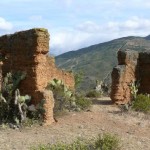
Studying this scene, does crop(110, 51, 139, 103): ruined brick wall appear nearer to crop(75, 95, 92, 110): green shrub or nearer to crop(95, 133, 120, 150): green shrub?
crop(75, 95, 92, 110): green shrub

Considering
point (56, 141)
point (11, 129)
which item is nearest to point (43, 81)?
point (11, 129)

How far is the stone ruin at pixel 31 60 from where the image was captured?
1717 centimetres

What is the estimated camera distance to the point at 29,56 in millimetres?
17859

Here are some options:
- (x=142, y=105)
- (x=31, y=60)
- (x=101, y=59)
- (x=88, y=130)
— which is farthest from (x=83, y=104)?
(x=101, y=59)

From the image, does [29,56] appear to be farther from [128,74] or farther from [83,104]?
[128,74]

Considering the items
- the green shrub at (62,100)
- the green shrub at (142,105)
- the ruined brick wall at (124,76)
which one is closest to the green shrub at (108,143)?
the green shrub at (62,100)

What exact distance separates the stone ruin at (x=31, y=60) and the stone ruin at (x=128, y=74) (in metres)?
5.06

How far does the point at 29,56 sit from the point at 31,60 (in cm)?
18

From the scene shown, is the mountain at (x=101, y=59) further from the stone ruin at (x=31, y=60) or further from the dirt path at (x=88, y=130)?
the stone ruin at (x=31, y=60)

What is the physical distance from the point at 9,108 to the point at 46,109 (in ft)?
4.69

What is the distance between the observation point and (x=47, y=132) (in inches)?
615

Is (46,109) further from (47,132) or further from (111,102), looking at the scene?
(111,102)

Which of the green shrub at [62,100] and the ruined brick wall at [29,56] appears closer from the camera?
the ruined brick wall at [29,56]

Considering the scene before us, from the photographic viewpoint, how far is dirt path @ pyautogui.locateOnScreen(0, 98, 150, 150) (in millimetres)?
14445
